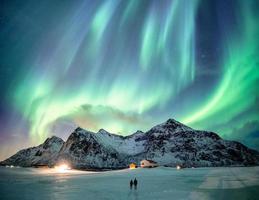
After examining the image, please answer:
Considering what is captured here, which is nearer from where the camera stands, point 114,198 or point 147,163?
point 114,198

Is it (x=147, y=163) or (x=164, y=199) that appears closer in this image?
(x=164, y=199)

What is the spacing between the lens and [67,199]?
3184 cm

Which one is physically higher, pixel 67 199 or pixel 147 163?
pixel 147 163

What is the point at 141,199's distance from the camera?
31734 millimetres

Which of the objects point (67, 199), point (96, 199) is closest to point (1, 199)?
point (67, 199)

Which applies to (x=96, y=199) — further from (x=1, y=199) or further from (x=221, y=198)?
(x=221, y=198)

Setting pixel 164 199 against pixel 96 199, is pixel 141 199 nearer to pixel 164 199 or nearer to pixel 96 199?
pixel 164 199

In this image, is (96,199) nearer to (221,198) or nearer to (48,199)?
(48,199)

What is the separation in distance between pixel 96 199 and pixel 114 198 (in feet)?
8.12

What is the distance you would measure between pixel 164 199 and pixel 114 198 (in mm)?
6821

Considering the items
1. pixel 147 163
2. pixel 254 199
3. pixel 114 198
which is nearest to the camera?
pixel 254 199

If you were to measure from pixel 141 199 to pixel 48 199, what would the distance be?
1244cm

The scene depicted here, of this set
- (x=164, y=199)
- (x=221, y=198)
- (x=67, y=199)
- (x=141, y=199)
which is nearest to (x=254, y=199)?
(x=221, y=198)

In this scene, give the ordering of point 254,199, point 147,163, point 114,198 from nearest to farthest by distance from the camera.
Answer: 1. point 254,199
2. point 114,198
3. point 147,163
